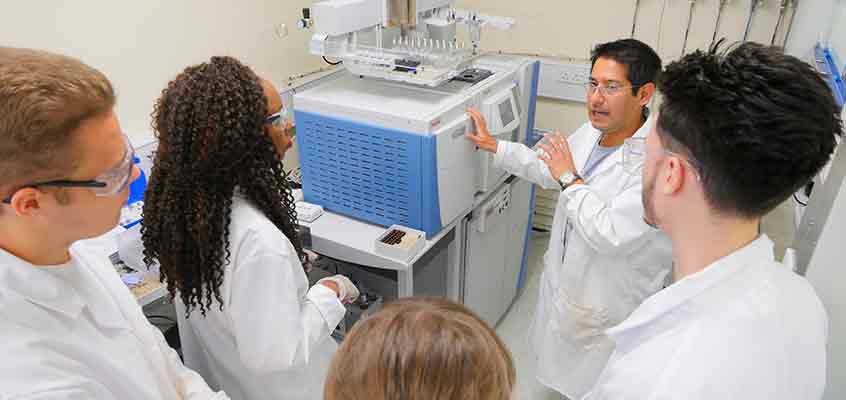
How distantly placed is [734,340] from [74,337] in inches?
39.5

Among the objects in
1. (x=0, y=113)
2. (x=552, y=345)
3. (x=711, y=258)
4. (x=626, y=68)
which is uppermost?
(x=0, y=113)

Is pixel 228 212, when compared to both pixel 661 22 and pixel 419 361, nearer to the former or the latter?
pixel 419 361

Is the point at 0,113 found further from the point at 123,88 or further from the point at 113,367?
the point at 123,88

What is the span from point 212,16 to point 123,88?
0.47 metres

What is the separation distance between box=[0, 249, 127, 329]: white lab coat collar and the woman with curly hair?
0.24 meters

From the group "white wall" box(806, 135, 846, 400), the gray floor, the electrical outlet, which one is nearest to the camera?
"white wall" box(806, 135, 846, 400)

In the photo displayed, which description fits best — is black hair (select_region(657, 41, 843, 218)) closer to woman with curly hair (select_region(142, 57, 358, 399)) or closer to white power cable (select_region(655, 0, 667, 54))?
woman with curly hair (select_region(142, 57, 358, 399))

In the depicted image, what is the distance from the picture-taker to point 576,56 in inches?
113

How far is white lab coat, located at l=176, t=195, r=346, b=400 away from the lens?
109cm

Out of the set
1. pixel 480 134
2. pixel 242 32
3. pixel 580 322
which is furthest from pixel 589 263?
pixel 242 32

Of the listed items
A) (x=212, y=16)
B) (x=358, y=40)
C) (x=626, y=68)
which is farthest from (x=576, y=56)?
(x=212, y=16)

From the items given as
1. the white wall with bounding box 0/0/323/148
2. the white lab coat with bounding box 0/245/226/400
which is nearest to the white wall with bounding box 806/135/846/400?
the white lab coat with bounding box 0/245/226/400

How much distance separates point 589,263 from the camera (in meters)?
1.71

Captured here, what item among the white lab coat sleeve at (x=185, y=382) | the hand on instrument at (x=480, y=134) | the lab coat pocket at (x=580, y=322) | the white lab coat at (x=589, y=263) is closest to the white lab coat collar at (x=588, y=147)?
the white lab coat at (x=589, y=263)
